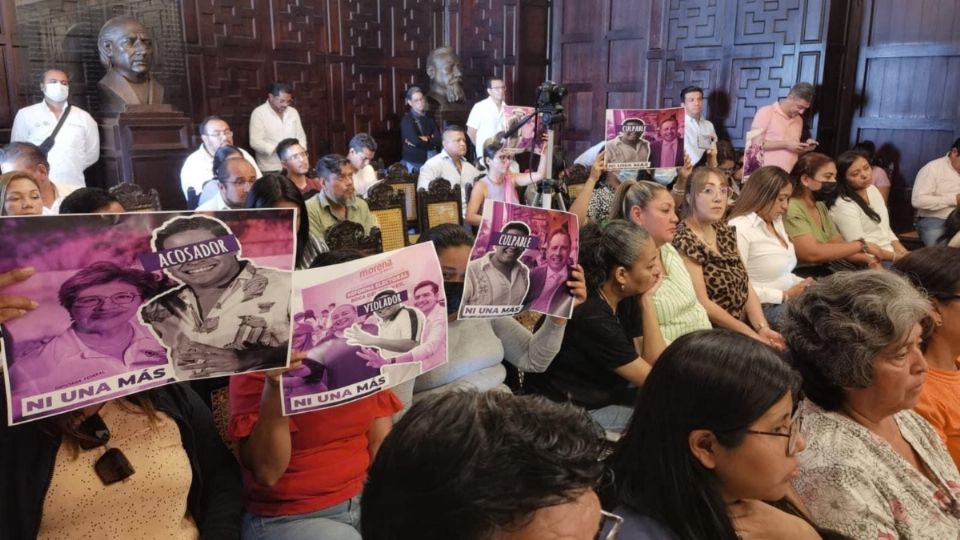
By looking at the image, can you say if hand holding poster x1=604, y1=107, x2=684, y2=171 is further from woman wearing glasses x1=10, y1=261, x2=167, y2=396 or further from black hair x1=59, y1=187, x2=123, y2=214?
woman wearing glasses x1=10, y1=261, x2=167, y2=396

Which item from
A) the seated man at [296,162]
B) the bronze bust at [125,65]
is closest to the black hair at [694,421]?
the seated man at [296,162]

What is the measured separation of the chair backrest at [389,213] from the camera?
3.73m

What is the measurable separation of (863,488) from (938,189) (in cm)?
494

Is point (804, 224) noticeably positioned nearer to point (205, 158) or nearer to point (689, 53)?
point (205, 158)

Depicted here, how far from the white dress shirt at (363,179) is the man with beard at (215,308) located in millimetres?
4074

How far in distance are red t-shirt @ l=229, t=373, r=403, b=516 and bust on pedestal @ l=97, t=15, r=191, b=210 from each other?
4160 mm

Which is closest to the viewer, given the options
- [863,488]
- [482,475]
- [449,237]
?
[482,475]

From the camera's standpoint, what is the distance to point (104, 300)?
3.78 feet

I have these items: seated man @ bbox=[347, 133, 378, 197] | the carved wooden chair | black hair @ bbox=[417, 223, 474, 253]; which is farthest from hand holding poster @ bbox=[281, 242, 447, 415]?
seated man @ bbox=[347, 133, 378, 197]

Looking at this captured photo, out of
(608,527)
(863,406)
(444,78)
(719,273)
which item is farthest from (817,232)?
(444,78)

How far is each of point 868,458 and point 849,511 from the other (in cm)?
14

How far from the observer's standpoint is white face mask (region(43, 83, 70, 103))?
4.98 metres

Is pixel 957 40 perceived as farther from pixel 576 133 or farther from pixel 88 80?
pixel 88 80

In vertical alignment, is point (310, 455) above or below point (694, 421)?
below
